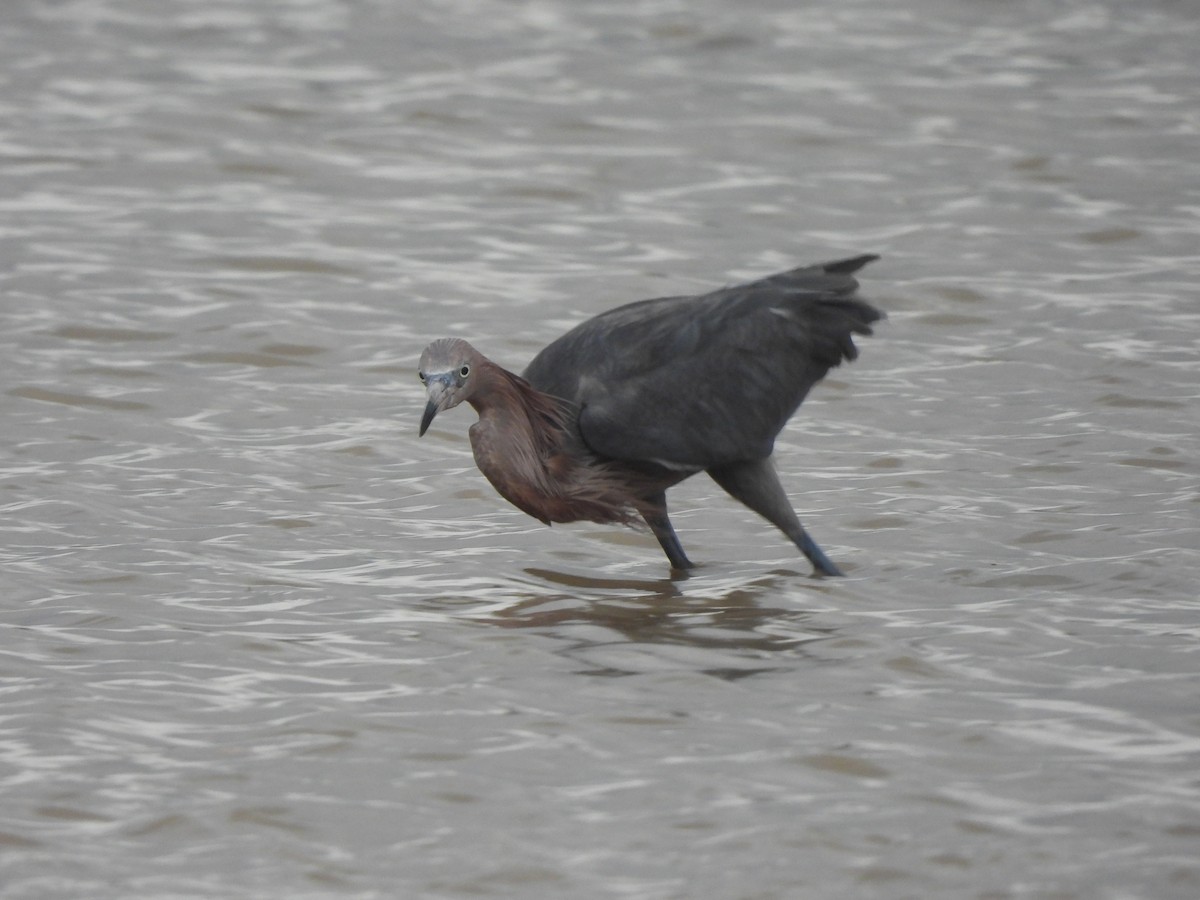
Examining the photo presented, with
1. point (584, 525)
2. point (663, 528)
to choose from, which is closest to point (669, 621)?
point (663, 528)

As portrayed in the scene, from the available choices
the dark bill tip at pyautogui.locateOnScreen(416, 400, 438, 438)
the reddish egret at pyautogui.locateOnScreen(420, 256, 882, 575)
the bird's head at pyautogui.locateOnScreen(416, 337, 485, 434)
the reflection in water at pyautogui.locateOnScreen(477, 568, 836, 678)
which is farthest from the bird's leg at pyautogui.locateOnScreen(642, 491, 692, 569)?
the dark bill tip at pyautogui.locateOnScreen(416, 400, 438, 438)

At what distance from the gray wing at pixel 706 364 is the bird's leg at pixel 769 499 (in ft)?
0.28

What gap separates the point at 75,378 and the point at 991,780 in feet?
21.0

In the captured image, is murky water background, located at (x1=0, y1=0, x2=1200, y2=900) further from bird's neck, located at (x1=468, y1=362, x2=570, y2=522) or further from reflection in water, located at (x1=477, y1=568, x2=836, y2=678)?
bird's neck, located at (x1=468, y1=362, x2=570, y2=522)

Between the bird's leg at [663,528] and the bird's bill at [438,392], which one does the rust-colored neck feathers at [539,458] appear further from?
the bird's bill at [438,392]

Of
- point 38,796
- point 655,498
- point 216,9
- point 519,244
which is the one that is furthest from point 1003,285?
point 216,9

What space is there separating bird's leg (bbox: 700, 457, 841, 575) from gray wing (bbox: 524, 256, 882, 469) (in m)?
0.08

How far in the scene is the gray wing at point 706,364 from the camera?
789 cm

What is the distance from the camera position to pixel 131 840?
17.9 ft

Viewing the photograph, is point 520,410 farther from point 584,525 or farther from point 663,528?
point 584,525

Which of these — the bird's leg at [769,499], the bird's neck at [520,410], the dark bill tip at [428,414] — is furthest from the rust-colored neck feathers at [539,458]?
the bird's leg at [769,499]

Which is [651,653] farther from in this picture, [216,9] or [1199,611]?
[216,9]

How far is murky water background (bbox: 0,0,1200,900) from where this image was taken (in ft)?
18.2

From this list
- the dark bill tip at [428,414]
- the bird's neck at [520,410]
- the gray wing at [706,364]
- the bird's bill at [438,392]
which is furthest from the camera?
the gray wing at [706,364]
